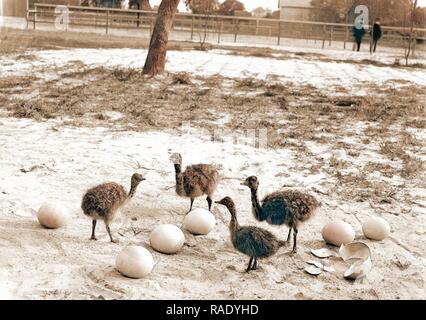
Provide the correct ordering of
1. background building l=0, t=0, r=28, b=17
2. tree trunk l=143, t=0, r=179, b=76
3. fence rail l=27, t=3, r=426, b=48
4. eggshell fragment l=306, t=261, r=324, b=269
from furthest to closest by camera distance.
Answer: fence rail l=27, t=3, r=426, b=48 → background building l=0, t=0, r=28, b=17 → tree trunk l=143, t=0, r=179, b=76 → eggshell fragment l=306, t=261, r=324, b=269

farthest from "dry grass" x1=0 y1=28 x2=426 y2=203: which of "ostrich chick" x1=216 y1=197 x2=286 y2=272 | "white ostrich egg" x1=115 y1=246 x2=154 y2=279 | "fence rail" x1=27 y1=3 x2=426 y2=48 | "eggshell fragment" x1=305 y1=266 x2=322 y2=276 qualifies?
"fence rail" x1=27 y1=3 x2=426 y2=48

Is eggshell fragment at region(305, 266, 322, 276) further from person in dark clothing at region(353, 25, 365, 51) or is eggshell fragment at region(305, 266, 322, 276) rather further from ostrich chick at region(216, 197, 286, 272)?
person in dark clothing at region(353, 25, 365, 51)

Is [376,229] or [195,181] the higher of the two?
[195,181]

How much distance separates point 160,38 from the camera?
14.4m

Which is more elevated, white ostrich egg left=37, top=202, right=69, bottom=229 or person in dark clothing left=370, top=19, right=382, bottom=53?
person in dark clothing left=370, top=19, right=382, bottom=53

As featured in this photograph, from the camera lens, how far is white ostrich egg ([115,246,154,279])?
158 inches

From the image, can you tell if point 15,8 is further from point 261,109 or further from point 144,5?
point 261,109

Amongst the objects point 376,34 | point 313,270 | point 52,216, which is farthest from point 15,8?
point 313,270

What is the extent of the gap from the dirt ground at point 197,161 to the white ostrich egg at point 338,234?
0.08 metres

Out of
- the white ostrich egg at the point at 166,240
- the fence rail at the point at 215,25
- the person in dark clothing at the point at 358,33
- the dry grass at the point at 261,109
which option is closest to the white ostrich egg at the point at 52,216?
the white ostrich egg at the point at 166,240

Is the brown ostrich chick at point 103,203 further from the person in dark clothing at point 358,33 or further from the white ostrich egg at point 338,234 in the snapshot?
the person in dark clothing at point 358,33

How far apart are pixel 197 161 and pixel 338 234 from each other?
271cm

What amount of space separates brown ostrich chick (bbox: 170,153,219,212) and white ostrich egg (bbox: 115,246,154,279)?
1.42 m

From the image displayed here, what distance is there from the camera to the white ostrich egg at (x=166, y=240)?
14.8 ft
